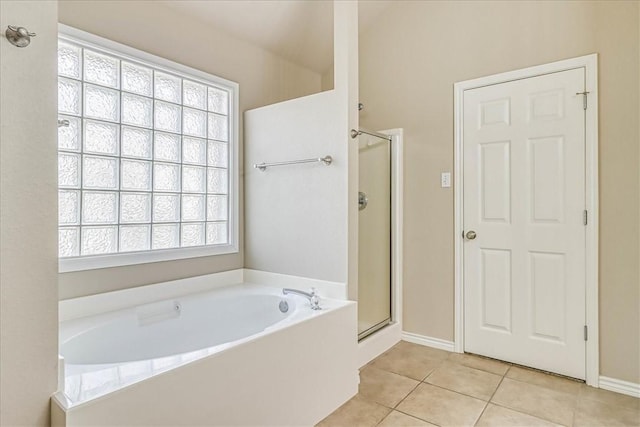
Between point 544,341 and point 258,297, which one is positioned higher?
point 258,297

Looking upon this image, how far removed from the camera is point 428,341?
297cm

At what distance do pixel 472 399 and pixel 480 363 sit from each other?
0.55 metres

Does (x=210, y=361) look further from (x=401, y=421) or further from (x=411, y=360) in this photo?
(x=411, y=360)

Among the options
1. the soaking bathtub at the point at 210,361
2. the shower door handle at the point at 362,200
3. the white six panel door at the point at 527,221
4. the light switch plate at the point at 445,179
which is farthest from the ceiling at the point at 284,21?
the soaking bathtub at the point at 210,361

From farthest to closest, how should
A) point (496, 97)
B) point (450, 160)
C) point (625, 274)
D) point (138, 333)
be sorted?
1. point (450, 160)
2. point (496, 97)
3. point (625, 274)
4. point (138, 333)

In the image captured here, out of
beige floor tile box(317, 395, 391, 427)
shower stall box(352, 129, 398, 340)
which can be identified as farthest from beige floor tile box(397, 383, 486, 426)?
shower stall box(352, 129, 398, 340)

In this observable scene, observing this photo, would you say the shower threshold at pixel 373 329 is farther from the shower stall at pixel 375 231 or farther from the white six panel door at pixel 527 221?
the white six panel door at pixel 527 221

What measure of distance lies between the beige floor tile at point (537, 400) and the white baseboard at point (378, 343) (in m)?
0.84

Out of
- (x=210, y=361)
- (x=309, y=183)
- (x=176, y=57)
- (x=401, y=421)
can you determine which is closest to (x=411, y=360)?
(x=401, y=421)

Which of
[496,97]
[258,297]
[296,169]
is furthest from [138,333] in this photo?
[496,97]

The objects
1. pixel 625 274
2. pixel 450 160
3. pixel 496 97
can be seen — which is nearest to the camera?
pixel 625 274

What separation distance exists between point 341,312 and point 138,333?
1.13 m

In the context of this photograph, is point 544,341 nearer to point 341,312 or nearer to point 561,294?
point 561,294

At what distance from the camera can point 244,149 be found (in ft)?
9.41
